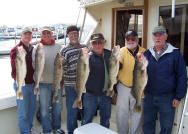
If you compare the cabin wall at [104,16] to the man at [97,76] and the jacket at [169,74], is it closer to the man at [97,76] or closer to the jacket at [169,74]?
the man at [97,76]

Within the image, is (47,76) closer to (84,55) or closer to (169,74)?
(84,55)

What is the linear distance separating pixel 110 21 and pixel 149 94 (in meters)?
3.09

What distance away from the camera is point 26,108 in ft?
13.2

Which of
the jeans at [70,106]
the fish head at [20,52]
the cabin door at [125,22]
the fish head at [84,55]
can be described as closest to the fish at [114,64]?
the fish head at [84,55]

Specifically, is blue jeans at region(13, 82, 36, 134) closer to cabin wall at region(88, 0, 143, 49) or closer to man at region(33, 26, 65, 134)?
man at region(33, 26, 65, 134)

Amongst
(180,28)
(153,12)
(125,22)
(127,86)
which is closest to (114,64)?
(127,86)

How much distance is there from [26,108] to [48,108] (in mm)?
416

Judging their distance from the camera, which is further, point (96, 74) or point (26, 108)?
point (26, 108)

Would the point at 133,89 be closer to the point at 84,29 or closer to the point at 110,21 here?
the point at 110,21

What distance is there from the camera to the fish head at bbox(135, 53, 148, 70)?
3039 mm

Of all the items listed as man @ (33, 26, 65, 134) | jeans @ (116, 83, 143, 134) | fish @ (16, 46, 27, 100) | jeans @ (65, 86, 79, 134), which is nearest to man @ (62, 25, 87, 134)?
jeans @ (65, 86, 79, 134)

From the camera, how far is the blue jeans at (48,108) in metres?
3.99

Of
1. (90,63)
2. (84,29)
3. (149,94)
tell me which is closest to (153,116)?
(149,94)

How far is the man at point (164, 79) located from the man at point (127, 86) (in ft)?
0.90
